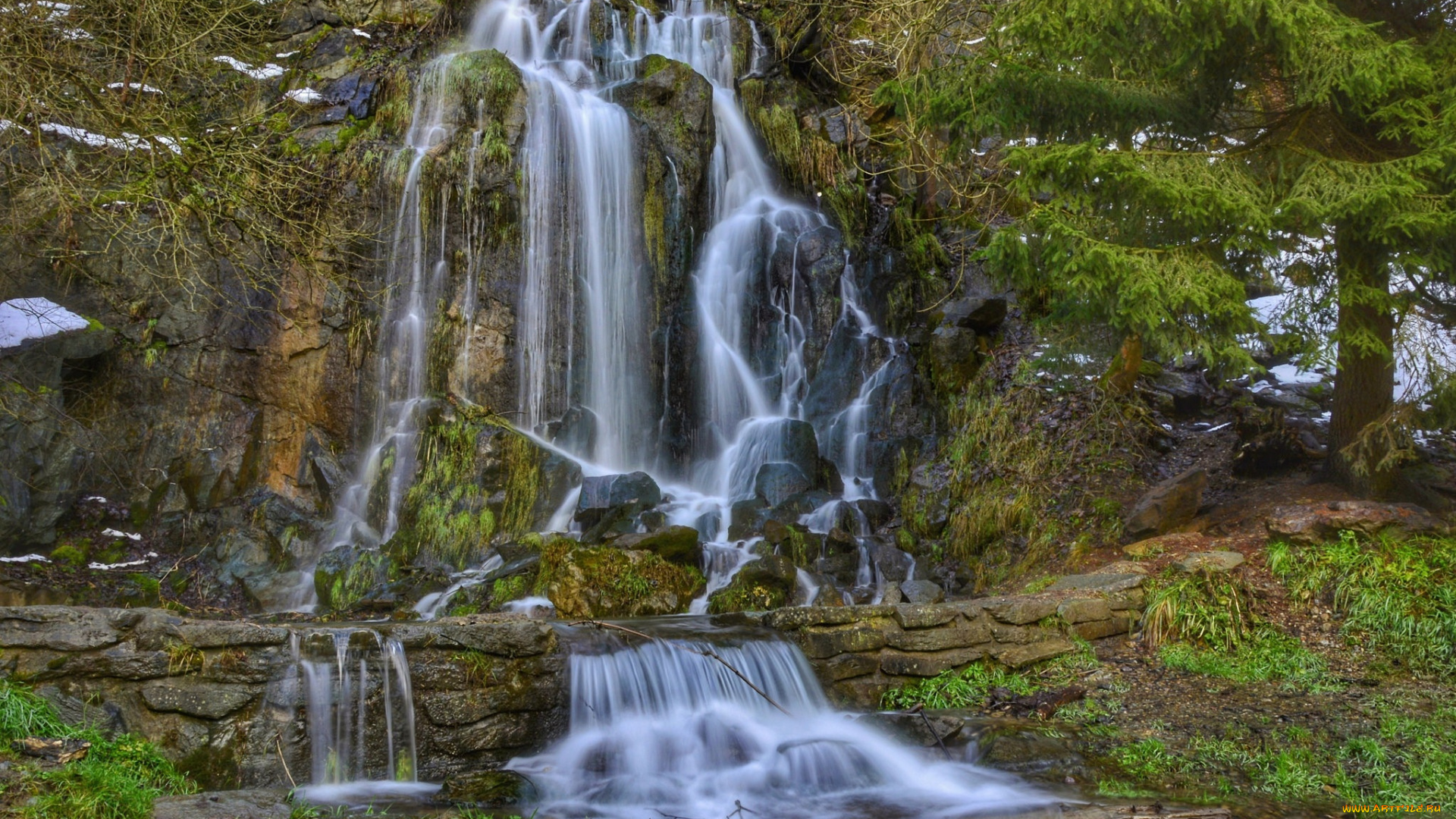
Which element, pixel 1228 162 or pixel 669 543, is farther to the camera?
pixel 669 543

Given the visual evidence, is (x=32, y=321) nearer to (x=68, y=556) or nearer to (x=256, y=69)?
(x=68, y=556)

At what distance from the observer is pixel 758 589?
30.7 feet

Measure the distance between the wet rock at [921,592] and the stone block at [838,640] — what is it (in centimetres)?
203

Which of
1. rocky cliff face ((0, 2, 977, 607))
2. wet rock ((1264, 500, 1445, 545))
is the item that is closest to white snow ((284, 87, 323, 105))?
rocky cliff face ((0, 2, 977, 607))

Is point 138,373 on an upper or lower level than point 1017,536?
upper

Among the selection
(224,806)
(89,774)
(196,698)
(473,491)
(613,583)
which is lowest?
(224,806)

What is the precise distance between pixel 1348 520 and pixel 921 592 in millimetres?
3568

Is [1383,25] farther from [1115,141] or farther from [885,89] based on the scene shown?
[885,89]

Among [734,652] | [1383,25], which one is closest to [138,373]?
[734,652]

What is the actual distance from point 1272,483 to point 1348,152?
3169 millimetres

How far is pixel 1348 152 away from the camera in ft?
25.3

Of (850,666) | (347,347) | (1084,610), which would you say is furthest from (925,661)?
(347,347)

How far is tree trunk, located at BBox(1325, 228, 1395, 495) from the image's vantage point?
22.8 ft

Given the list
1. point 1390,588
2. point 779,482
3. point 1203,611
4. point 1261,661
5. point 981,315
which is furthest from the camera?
point 981,315
